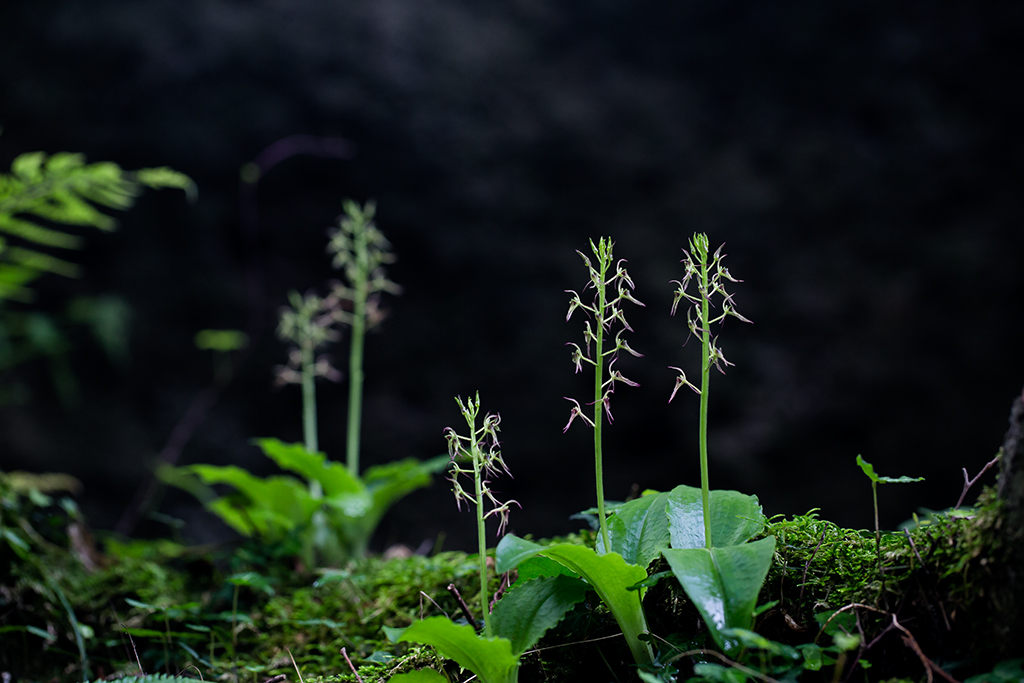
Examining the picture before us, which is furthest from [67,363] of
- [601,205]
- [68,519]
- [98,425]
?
[601,205]

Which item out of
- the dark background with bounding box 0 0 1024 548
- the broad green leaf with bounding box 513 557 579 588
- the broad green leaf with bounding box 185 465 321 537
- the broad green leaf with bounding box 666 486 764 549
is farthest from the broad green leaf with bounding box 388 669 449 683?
the dark background with bounding box 0 0 1024 548

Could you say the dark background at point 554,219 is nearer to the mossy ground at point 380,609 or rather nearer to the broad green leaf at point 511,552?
the mossy ground at point 380,609

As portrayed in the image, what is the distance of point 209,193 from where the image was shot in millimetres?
4855

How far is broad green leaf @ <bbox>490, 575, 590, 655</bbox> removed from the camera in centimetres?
94

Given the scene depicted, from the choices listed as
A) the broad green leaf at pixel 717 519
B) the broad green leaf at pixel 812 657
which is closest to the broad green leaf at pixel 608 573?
the broad green leaf at pixel 717 519

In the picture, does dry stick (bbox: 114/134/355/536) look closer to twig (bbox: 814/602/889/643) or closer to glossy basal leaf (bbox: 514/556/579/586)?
glossy basal leaf (bbox: 514/556/579/586)

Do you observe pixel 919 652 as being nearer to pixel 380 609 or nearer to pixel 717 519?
pixel 717 519

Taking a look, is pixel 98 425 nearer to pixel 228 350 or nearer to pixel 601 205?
pixel 228 350

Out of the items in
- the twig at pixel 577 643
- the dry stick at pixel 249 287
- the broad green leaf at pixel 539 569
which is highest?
the dry stick at pixel 249 287

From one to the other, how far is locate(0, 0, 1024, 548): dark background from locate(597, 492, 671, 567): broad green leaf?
318 cm

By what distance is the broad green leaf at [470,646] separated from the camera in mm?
837

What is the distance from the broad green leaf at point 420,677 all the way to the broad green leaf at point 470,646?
0.23 feet

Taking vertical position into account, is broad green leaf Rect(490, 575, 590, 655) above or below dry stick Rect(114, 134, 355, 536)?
below

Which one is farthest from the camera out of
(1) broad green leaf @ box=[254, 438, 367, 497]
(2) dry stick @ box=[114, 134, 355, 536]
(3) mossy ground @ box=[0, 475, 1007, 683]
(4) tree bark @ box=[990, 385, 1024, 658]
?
(2) dry stick @ box=[114, 134, 355, 536]
